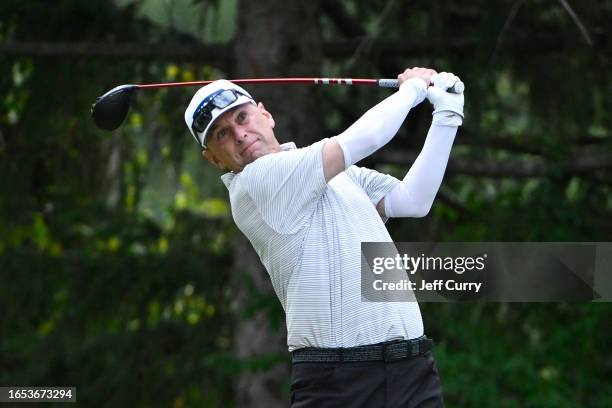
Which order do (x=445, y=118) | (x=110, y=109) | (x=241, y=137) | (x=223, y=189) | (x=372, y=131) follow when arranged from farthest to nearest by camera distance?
(x=223, y=189)
(x=110, y=109)
(x=241, y=137)
(x=445, y=118)
(x=372, y=131)

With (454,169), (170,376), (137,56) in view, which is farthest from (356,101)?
(170,376)

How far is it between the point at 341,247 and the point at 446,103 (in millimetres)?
485

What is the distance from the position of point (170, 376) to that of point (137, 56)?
2.33 meters

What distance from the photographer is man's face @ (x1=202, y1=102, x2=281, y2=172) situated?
11.4 feet

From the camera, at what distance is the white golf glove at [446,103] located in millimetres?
3350

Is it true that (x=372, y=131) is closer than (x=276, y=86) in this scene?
Yes

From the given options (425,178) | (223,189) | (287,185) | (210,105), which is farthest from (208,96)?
(223,189)

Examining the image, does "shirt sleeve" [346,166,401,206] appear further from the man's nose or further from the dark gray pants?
the dark gray pants

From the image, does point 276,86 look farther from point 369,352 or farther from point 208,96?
point 369,352

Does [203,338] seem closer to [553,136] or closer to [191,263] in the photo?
[191,263]

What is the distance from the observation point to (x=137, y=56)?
662 centimetres

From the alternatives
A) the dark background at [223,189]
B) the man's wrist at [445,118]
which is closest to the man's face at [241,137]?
the man's wrist at [445,118]

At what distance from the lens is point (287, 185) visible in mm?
3287

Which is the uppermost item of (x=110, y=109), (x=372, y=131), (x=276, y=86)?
(x=276, y=86)
